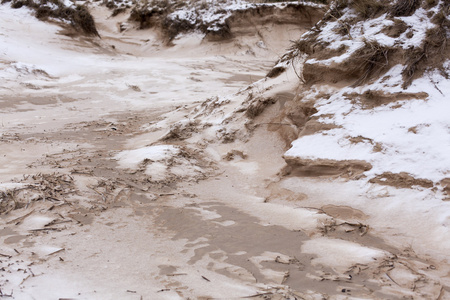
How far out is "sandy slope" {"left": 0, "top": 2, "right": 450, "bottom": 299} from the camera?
205 centimetres

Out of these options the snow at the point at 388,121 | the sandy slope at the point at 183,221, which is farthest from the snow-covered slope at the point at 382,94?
the sandy slope at the point at 183,221

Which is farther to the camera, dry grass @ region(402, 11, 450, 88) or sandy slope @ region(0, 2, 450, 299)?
dry grass @ region(402, 11, 450, 88)

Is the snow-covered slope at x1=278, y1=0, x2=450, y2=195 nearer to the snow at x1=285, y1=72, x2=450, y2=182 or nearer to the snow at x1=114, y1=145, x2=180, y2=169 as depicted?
the snow at x1=285, y1=72, x2=450, y2=182

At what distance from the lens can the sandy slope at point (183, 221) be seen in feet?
6.74

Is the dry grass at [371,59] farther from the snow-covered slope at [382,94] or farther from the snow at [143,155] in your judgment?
the snow at [143,155]

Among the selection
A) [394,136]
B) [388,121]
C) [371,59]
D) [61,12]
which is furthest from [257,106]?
[61,12]

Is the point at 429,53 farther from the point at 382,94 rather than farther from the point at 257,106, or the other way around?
the point at 257,106

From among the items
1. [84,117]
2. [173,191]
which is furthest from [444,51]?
[84,117]

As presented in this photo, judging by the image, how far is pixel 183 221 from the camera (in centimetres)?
294

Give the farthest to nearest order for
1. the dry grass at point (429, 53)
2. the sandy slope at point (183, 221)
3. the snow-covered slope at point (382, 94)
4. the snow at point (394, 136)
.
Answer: the dry grass at point (429, 53) → the snow-covered slope at point (382, 94) → the snow at point (394, 136) → the sandy slope at point (183, 221)

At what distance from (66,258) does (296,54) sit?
13.2 ft

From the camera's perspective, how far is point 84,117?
6734mm

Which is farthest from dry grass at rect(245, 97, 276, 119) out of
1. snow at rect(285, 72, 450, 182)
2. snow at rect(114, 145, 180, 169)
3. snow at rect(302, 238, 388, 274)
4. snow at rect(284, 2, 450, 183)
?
snow at rect(302, 238, 388, 274)

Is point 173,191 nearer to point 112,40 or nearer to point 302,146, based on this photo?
point 302,146
